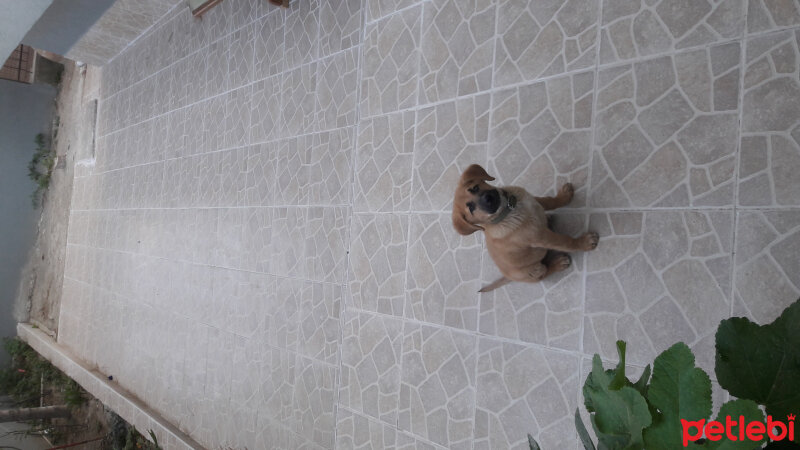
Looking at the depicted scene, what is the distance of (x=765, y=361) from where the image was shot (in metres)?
0.76

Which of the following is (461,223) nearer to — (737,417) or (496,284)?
(496,284)

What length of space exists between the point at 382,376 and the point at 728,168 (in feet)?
6.08

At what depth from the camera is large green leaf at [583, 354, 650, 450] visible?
762 millimetres

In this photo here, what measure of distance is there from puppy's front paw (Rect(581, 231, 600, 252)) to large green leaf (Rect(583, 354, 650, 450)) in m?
1.14

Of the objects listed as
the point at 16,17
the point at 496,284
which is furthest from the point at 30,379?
the point at 496,284

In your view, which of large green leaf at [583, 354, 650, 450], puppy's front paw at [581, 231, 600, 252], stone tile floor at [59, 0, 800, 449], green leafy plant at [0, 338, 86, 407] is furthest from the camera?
green leafy plant at [0, 338, 86, 407]

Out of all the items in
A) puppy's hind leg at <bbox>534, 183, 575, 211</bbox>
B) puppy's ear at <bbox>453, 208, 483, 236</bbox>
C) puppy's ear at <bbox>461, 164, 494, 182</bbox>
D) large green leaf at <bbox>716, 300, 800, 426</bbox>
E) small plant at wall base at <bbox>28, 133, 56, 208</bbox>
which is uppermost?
small plant at wall base at <bbox>28, 133, 56, 208</bbox>

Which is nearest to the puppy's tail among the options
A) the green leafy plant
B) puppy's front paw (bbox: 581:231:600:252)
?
puppy's front paw (bbox: 581:231:600:252)

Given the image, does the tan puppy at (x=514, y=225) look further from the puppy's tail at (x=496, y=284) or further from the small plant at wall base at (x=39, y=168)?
the small plant at wall base at (x=39, y=168)

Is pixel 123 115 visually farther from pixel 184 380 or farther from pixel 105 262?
pixel 184 380

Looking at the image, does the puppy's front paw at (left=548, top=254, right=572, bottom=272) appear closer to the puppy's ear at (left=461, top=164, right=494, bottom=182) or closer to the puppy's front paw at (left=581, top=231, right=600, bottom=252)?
the puppy's front paw at (left=581, top=231, right=600, bottom=252)

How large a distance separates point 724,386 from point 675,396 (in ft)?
0.31

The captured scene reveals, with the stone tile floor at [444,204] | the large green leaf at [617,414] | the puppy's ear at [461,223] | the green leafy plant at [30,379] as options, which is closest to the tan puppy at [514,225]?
the puppy's ear at [461,223]

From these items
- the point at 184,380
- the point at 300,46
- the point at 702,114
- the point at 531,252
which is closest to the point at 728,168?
the point at 702,114
